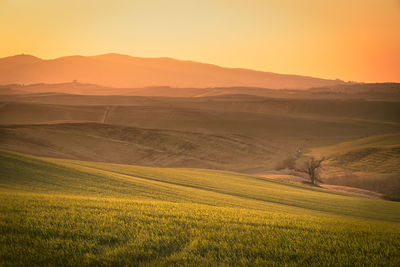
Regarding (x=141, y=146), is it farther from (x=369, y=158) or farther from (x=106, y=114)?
(x=106, y=114)

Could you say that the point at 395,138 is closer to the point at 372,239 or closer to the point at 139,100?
the point at 372,239

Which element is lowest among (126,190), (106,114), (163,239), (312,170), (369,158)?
(312,170)

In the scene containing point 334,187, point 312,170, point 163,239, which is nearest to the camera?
point 163,239

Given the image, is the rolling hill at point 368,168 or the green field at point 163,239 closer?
the green field at point 163,239

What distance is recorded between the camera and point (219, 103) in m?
121

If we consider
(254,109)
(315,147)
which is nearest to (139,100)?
(254,109)

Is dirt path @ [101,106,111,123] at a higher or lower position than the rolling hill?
higher

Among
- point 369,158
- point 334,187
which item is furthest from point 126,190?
point 369,158

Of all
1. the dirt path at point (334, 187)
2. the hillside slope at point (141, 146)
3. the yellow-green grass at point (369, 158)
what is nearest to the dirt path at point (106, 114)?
the hillside slope at point (141, 146)

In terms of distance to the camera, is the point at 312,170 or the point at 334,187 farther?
the point at 334,187

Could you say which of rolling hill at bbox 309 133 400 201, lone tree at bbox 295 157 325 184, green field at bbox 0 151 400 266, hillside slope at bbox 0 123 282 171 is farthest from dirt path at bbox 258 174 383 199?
green field at bbox 0 151 400 266

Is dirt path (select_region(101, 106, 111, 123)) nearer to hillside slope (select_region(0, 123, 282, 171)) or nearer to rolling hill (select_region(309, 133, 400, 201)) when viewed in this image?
hillside slope (select_region(0, 123, 282, 171))

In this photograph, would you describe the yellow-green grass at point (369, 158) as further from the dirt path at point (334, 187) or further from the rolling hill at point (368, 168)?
the dirt path at point (334, 187)

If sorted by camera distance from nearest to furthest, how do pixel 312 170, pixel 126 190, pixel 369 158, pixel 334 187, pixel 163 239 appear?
pixel 163 239
pixel 126 190
pixel 312 170
pixel 334 187
pixel 369 158
